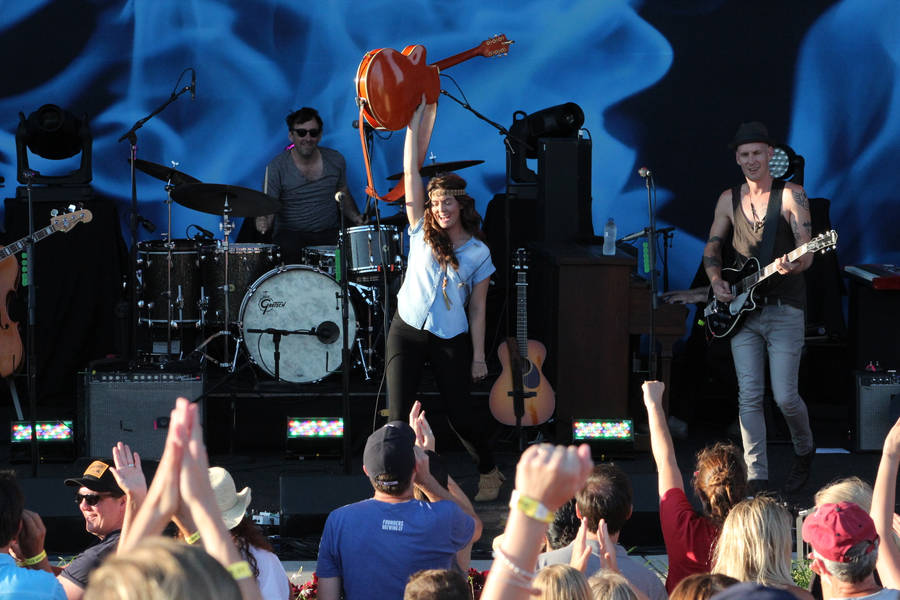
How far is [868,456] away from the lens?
8.58m

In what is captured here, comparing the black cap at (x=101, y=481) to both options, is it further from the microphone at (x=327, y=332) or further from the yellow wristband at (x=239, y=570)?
the microphone at (x=327, y=332)

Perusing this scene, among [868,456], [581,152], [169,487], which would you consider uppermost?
[581,152]

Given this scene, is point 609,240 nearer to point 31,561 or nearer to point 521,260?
point 521,260

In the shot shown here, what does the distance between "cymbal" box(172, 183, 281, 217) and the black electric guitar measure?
3223mm

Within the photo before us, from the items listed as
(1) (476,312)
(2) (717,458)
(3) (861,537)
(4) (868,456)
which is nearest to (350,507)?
(2) (717,458)

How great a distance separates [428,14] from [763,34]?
2898 millimetres

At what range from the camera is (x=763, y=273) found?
7.14 m

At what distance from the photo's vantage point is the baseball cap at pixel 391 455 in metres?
4.12

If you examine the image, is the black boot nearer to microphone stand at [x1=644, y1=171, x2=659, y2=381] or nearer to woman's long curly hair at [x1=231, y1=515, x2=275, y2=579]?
microphone stand at [x1=644, y1=171, x2=659, y2=381]

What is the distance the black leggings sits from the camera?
6879 millimetres

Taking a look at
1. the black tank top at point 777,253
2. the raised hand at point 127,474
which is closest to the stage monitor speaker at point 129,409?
the black tank top at point 777,253

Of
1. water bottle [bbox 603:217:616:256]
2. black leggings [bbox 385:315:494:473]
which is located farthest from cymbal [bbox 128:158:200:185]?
water bottle [bbox 603:217:616:256]

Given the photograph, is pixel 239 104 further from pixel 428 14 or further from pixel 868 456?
pixel 868 456

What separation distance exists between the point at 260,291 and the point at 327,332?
0.56m
